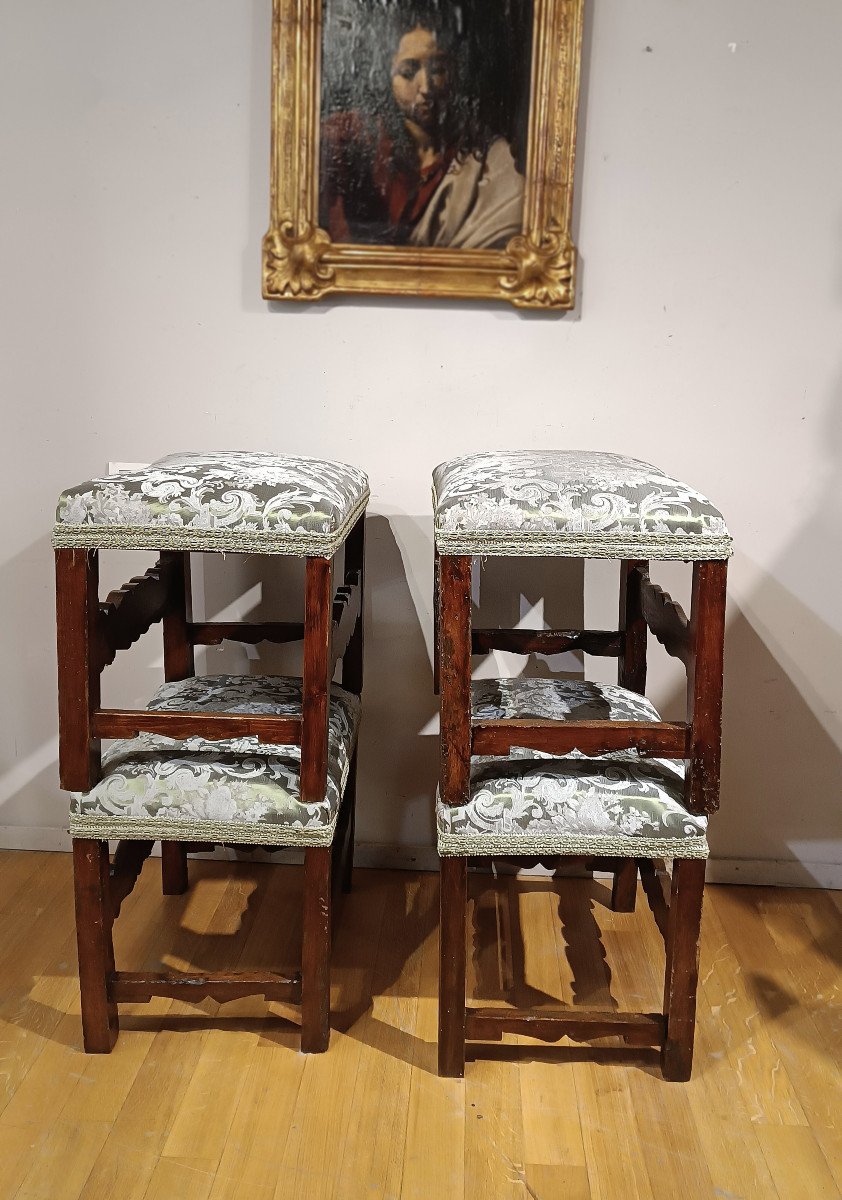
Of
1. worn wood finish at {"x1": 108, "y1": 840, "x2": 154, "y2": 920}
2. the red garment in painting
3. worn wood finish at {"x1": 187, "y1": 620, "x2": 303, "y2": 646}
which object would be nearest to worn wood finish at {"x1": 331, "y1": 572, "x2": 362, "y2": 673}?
worn wood finish at {"x1": 187, "y1": 620, "x2": 303, "y2": 646}

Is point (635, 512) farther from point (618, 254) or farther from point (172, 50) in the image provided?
point (172, 50)

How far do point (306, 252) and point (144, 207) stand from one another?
1.17 ft

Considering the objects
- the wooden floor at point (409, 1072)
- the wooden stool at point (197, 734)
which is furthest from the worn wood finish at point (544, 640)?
the wooden floor at point (409, 1072)

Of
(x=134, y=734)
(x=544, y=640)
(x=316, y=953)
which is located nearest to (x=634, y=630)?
(x=544, y=640)

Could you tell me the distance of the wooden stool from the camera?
1.60 meters

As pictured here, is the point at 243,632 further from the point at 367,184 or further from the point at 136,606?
the point at 367,184

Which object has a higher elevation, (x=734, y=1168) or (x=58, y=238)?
(x=58, y=238)

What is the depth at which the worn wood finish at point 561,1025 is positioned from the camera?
175cm

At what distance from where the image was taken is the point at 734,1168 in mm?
1599

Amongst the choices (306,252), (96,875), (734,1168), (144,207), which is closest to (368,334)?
(306,252)

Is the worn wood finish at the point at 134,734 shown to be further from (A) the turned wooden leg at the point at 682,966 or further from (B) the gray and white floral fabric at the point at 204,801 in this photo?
(A) the turned wooden leg at the point at 682,966

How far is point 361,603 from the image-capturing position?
236 cm

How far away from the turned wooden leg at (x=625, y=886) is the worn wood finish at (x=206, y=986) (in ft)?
2.59

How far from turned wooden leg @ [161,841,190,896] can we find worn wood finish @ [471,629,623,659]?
2.56 feet
